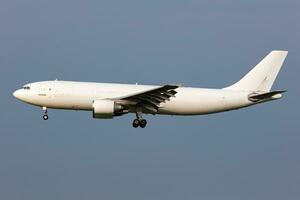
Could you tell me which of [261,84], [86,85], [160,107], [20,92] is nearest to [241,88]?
[261,84]

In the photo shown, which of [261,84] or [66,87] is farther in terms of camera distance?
[261,84]

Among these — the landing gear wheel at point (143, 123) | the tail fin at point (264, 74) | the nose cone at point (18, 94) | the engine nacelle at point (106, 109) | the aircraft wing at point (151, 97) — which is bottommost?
the landing gear wheel at point (143, 123)

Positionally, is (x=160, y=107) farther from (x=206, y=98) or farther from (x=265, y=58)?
(x=265, y=58)

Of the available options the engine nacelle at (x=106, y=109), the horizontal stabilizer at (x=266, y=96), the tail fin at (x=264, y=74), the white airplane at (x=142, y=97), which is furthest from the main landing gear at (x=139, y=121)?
the horizontal stabilizer at (x=266, y=96)

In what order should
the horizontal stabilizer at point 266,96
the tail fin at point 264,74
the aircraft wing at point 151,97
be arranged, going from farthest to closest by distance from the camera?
the tail fin at point 264,74 < the horizontal stabilizer at point 266,96 < the aircraft wing at point 151,97

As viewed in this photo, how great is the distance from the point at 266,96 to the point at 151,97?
843 centimetres

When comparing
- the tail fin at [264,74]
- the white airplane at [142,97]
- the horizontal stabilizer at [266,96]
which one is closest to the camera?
the white airplane at [142,97]

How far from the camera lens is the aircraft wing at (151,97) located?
60656 mm

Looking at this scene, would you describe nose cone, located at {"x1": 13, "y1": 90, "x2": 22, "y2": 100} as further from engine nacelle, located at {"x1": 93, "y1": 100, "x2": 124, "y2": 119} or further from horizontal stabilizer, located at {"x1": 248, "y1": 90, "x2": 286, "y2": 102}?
horizontal stabilizer, located at {"x1": 248, "y1": 90, "x2": 286, "y2": 102}

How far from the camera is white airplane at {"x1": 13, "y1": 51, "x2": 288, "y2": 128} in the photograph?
6159 cm

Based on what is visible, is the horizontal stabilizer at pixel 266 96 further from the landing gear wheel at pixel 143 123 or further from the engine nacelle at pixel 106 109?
the engine nacelle at pixel 106 109

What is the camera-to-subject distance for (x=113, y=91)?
206ft

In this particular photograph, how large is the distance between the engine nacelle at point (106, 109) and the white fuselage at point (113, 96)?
86 cm

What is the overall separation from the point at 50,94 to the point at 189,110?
1017 cm
